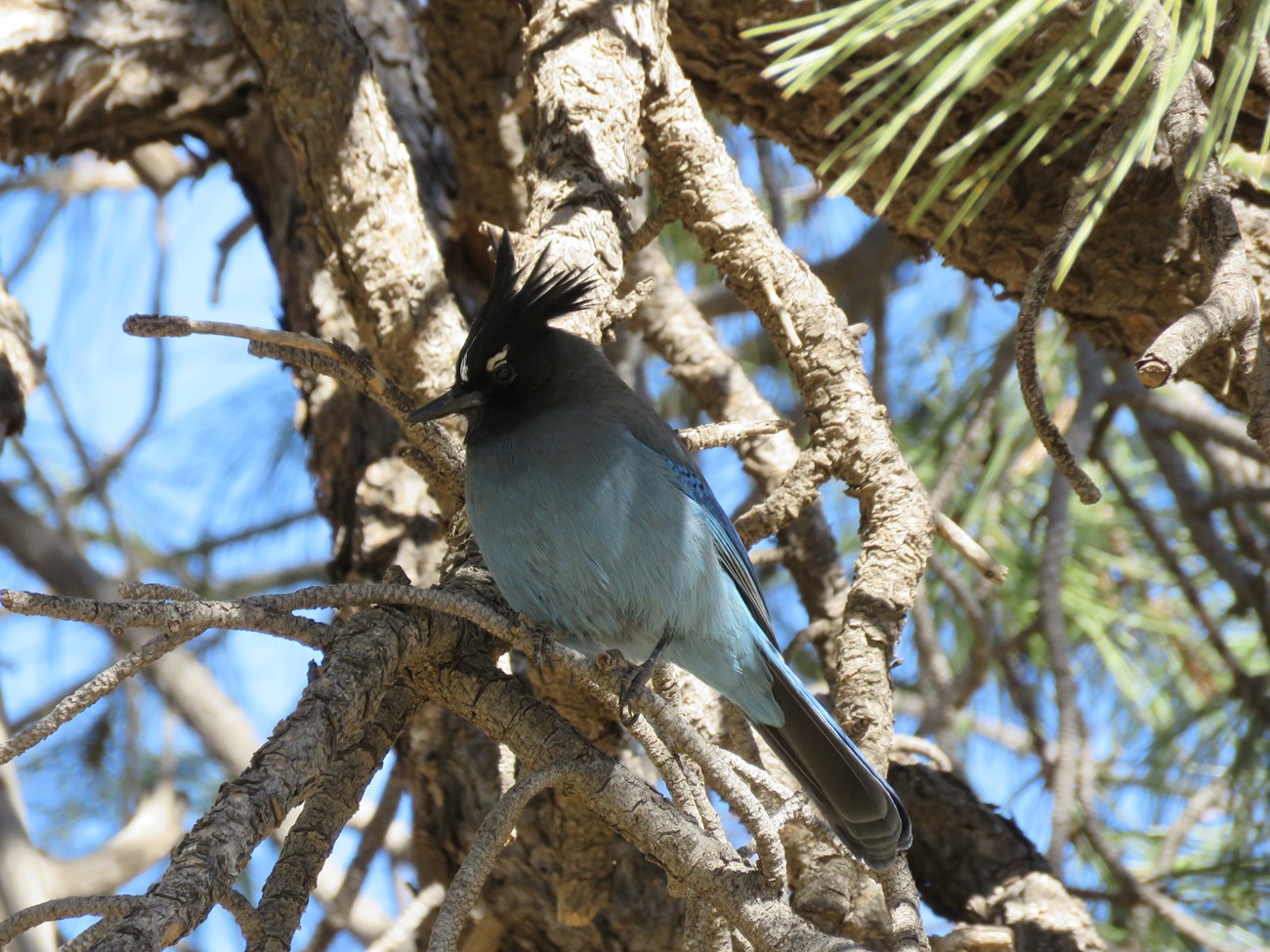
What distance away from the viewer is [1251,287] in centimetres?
198

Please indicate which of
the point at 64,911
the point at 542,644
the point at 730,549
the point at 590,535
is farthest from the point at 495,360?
the point at 64,911

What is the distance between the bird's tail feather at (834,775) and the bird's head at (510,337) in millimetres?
746

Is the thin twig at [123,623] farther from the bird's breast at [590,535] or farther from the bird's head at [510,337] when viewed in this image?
the bird's head at [510,337]

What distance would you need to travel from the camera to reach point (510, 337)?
8.75ft

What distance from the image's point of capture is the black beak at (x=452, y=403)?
2.46 metres

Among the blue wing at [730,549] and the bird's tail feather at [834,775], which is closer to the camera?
the bird's tail feather at [834,775]

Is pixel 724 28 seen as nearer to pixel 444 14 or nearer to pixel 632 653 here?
pixel 444 14

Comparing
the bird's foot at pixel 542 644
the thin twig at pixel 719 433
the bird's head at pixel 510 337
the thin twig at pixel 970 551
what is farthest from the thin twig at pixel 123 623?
the thin twig at pixel 970 551

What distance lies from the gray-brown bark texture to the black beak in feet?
0.25

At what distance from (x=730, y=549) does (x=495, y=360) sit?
62 cm

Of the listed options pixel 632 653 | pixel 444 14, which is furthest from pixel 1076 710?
pixel 444 14

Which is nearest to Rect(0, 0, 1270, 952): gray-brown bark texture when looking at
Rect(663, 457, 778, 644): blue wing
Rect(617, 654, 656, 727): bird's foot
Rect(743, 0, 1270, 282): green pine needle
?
Rect(617, 654, 656, 727): bird's foot

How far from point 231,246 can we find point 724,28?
1.60m

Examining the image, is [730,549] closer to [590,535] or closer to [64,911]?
[590,535]
